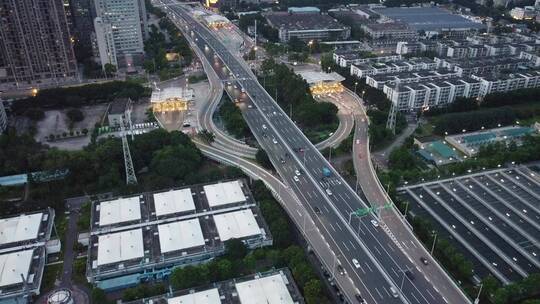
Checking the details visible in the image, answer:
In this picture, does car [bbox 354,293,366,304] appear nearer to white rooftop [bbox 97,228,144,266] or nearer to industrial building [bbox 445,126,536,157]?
white rooftop [bbox 97,228,144,266]

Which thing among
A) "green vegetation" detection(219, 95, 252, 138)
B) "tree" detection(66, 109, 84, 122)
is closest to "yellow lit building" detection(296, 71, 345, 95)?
"green vegetation" detection(219, 95, 252, 138)

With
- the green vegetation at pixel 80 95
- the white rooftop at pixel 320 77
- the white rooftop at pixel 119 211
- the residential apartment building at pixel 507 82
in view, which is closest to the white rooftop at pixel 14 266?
the white rooftop at pixel 119 211

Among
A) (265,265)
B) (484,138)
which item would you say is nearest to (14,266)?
(265,265)

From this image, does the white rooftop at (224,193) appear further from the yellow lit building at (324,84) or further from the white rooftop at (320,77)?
the white rooftop at (320,77)

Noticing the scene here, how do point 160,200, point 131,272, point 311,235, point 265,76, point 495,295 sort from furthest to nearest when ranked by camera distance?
point 265,76, point 160,200, point 311,235, point 131,272, point 495,295

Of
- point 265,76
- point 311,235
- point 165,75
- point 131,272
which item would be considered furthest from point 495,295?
point 165,75

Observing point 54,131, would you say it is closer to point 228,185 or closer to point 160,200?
point 160,200

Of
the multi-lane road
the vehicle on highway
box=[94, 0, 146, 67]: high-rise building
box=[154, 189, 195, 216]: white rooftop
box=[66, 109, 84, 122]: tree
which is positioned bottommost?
the vehicle on highway
